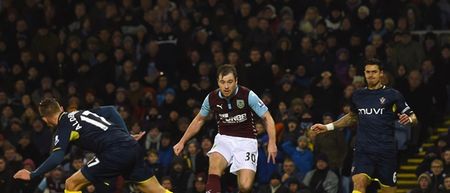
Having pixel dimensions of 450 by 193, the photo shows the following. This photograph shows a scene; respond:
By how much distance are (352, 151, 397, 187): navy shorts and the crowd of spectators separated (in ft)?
15.3

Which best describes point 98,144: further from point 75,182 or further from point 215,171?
point 215,171

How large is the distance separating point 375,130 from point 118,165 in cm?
355

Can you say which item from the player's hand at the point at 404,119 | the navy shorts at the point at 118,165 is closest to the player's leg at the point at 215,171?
the navy shorts at the point at 118,165

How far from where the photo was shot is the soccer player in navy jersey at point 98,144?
46.6ft

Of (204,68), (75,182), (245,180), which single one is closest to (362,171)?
(245,180)

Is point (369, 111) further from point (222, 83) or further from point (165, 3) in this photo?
point (165, 3)

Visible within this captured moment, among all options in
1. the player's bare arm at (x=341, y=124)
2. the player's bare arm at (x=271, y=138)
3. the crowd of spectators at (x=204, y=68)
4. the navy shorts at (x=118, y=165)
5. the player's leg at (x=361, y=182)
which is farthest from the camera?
the crowd of spectators at (x=204, y=68)

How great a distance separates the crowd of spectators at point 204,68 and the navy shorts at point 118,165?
584 cm

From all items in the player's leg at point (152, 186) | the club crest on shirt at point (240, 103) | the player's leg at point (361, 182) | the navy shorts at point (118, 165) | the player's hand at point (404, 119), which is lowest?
the player's leg at point (361, 182)

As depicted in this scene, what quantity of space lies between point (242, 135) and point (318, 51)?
838cm

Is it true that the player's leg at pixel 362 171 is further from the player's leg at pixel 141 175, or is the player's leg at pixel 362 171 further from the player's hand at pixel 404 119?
the player's leg at pixel 141 175

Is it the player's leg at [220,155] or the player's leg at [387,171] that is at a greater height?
the player's leg at [220,155]

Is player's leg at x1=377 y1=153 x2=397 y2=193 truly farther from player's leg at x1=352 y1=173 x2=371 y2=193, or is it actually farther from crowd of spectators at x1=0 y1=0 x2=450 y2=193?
crowd of spectators at x1=0 y1=0 x2=450 y2=193

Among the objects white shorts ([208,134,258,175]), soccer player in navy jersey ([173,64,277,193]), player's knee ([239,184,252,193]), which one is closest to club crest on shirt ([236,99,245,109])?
soccer player in navy jersey ([173,64,277,193])
